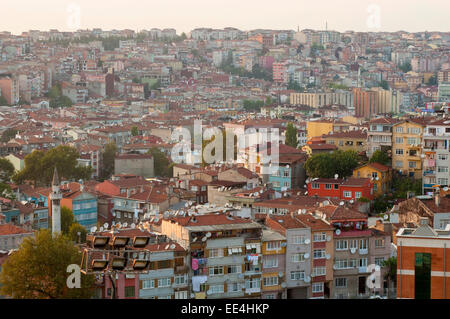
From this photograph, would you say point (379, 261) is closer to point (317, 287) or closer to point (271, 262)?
point (317, 287)

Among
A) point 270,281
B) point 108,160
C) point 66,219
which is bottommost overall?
point 108,160

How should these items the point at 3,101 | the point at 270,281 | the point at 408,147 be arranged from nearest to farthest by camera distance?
the point at 270,281, the point at 408,147, the point at 3,101

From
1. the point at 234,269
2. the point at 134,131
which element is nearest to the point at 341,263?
the point at 234,269

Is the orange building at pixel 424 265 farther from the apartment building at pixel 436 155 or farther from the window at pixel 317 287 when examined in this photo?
the apartment building at pixel 436 155

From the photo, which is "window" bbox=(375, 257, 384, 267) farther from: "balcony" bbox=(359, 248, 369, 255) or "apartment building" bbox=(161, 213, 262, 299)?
"apartment building" bbox=(161, 213, 262, 299)

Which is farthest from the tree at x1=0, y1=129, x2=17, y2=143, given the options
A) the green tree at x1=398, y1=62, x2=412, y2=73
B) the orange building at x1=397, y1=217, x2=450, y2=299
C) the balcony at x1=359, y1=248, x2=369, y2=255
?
the green tree at x1=398, y1=62, x2=412, y2=73

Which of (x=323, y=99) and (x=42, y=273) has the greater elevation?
(x=42, y=273)
